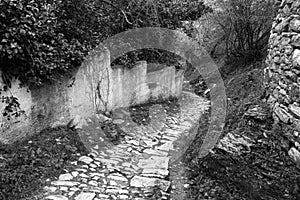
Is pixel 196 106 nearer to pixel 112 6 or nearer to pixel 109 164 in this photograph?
pixel 112 6

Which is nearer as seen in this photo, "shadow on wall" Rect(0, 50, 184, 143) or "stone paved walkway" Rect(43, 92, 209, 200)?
"stone paved walkway" Rect(43, 92, 209, 200)

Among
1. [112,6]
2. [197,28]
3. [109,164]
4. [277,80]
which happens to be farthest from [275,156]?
[197,28]

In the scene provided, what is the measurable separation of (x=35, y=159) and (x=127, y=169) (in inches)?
58.1

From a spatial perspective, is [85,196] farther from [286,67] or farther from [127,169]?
[286,67]

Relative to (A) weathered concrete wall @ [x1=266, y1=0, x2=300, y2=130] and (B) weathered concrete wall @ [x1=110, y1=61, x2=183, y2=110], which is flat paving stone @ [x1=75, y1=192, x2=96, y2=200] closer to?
(A) weathered concrete wall @ [x1=266, y1=0, x2=300, y2=130]


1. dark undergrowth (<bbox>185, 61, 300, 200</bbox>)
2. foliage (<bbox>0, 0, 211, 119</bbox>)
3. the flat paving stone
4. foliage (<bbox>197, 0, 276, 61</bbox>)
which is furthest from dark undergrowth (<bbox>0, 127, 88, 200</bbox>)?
foliage (<bbox>197, 0, 276, 61</bbox>)

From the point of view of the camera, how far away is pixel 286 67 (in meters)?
4.30

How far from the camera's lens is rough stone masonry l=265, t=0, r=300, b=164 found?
12.6 ft

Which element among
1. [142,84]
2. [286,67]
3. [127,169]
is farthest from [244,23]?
[127,169]

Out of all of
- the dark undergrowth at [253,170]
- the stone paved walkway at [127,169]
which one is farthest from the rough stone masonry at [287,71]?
the stone paved walkway at [127,169]

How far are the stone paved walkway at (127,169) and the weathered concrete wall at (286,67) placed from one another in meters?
2.01

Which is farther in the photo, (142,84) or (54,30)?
(142,84)

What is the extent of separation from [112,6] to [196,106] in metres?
4.20

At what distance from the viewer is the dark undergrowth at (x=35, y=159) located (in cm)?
387
